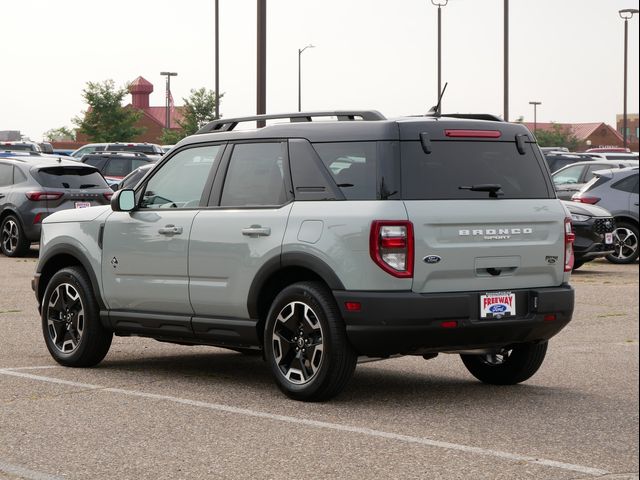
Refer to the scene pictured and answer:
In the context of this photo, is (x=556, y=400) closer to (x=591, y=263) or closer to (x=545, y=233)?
(x=545, y=233)

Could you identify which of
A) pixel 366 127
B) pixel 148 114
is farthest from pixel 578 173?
pixel 148 114

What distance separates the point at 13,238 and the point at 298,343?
15626 millimetres

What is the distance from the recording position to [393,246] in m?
7.67

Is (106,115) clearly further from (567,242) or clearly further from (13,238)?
(567,242)

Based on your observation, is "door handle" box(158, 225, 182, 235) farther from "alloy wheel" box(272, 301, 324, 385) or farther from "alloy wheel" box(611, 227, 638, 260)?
"alloy wheel" box(611, 227, 638, 260)

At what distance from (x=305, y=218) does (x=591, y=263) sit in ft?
48.1

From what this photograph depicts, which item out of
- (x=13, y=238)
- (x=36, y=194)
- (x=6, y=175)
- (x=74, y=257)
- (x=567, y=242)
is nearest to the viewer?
(x=567, y=242)

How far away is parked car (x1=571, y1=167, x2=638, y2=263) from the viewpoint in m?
21.0

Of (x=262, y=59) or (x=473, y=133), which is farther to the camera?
(x=262, y=59)

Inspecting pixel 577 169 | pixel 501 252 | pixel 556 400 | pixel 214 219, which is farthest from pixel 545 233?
pixel 577 169

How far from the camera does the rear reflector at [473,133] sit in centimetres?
800

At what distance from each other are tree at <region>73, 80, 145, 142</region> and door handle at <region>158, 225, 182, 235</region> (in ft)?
246

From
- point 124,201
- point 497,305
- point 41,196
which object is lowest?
point 497,305

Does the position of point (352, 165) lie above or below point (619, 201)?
above
